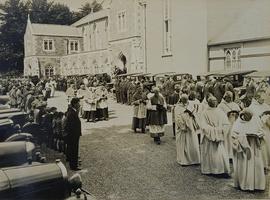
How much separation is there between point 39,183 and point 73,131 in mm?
2063

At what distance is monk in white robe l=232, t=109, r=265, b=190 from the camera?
3.56 m

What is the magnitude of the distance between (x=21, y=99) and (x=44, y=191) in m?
5.46

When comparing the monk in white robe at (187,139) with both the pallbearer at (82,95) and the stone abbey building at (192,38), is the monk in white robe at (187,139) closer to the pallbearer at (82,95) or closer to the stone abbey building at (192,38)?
the stone abbey building at (192,38)

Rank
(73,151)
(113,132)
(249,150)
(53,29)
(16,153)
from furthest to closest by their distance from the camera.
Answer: (113,132) < (73,151) < (53,29) < (249,150) < (16,153)

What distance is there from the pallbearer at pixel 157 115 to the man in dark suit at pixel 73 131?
153 centimetres

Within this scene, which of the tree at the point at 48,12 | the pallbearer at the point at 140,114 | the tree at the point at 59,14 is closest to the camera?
the tree at the point at 48,12

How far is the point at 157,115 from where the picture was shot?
5.71 m

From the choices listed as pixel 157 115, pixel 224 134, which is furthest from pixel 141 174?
pixel 157 115

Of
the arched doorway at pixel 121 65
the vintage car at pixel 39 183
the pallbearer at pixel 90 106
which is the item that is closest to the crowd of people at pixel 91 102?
the pallbearer at pixel 90 106

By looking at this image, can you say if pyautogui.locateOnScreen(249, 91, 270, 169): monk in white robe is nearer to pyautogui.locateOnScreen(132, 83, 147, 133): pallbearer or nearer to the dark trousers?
the dark trousers

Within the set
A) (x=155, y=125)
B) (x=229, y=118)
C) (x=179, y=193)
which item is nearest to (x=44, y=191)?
(x=179, y=193)

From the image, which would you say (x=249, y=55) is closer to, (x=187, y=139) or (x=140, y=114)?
(x=140, y=114)

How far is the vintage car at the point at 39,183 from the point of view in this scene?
2211 millimetres

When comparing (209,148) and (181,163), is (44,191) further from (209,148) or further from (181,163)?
(181,163)
